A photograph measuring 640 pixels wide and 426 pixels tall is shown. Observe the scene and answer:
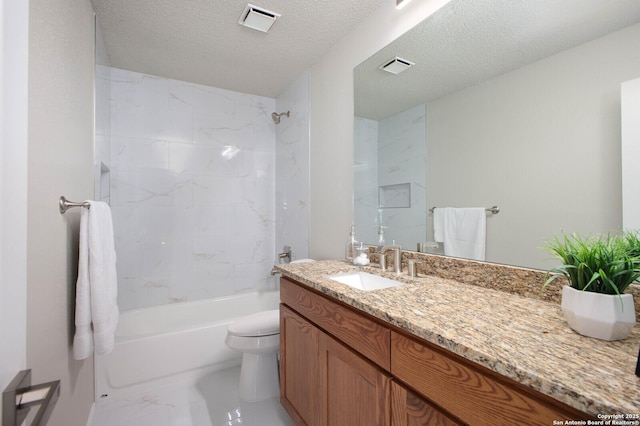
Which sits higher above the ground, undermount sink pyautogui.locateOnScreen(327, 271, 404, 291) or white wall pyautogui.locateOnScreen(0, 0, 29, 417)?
white wall pyautogui.locateOnScreen(0, 0, 29, 417)

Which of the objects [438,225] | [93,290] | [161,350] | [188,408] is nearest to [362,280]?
[438,225]

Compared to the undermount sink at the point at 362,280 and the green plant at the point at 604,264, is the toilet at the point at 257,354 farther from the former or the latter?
the green plant at the point at 604,264

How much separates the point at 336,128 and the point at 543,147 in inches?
51.5

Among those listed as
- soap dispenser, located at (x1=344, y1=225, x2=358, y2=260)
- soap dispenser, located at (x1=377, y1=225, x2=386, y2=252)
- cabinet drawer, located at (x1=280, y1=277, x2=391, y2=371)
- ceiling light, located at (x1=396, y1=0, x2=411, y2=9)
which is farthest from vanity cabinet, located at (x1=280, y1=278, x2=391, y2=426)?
ceiling light, located at (x1=396, y1=0, x2=411, y2=9)

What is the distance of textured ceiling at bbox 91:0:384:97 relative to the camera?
5.59 feet

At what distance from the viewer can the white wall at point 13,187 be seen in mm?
637

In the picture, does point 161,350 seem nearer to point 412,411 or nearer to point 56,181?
point 56,181

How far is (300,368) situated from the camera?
143 centimetres

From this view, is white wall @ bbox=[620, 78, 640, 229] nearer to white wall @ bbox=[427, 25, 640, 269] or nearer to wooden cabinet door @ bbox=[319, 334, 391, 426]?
white wall @ bbox=[427, 25, 640, 269]

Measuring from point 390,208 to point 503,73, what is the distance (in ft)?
2.83

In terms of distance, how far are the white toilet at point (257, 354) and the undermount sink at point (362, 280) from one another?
0.73 m

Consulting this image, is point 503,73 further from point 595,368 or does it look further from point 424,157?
point 595,368

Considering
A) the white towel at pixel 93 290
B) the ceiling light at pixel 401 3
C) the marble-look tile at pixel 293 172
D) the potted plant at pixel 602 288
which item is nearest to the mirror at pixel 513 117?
the ceiling light at pixel 401 3

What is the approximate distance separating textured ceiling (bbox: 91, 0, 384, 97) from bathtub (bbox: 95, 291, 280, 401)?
6.73 feet
